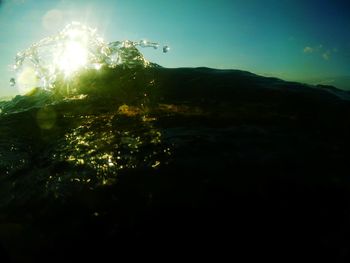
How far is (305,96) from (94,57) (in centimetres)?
792

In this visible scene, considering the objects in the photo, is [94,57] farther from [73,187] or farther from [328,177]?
[328,177]

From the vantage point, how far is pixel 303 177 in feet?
13.2

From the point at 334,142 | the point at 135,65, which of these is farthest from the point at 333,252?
the point at 135,65

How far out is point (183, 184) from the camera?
403 centimetres

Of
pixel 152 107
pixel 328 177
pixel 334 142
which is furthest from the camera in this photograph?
pixel 152 107

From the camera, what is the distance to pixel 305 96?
7543mm

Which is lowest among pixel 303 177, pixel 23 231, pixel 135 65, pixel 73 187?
pixel 23 231

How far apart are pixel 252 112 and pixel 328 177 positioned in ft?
9.34

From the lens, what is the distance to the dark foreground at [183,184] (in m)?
3.23

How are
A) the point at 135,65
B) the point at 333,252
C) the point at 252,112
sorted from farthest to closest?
the point at 135,65, the point at 252,112, the point at 333,252

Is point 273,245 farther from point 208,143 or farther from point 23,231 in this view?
point 23,231

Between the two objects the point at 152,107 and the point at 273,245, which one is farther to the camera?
the point at 152,107

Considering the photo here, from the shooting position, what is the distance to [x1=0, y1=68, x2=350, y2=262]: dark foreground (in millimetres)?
3230

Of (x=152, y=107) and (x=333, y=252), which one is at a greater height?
(x=152, y=107)
